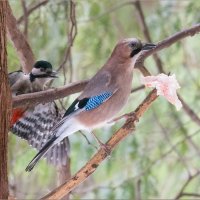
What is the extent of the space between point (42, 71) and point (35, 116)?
0.25 m

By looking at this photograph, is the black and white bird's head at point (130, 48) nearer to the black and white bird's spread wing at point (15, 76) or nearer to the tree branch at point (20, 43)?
the tree branch at point (20, 43)

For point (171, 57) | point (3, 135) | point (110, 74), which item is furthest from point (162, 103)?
point (3, 135)

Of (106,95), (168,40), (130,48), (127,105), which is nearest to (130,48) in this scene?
(130,48)

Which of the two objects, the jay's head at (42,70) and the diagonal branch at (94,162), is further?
Result: the jay's head at (42,70)

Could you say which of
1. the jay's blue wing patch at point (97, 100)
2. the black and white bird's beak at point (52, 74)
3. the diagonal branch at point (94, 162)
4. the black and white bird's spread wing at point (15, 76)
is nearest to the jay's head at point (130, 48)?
the jay's blue wing patch at point (97, 100)

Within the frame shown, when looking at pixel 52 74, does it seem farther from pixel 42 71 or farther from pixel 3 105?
pixel 3 105

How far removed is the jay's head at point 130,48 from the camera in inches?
86.4

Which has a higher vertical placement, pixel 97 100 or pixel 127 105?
pixel 127 105

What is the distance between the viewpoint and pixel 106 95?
7.50ft

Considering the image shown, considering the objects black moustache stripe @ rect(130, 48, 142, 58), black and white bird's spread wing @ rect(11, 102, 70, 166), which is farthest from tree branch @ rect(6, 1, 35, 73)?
black moustache stripe @ rect(130, 48, 142, 58)

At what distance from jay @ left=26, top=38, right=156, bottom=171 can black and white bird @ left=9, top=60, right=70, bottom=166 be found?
1.36 ft

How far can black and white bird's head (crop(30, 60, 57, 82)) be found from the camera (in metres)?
2.57

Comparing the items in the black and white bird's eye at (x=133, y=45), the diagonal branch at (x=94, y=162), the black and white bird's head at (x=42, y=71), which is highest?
the black and white bird's head at (x=42, y=71)

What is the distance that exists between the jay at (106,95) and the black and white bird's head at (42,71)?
0.33 metres
